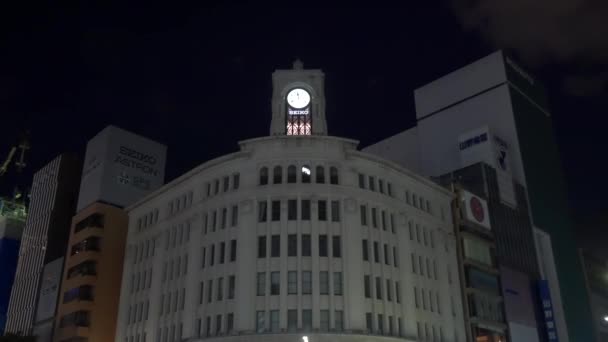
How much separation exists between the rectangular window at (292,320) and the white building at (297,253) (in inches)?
3.9

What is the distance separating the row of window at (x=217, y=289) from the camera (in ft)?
191

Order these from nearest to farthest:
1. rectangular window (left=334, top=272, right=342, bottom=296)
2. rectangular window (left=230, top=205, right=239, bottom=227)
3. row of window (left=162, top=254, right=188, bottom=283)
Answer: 1. rectangular window (left=334, top=272, right=342, bottom=296)
2. rectangular window (left=230, top=205, right=239, bottom=227)
3. row of window (left=162, top=254, right=188, bottom=283)

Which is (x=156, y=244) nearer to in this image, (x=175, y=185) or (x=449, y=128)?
(x=175, y=185)

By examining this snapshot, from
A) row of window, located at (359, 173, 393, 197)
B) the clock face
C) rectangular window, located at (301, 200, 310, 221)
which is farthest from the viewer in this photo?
the clock face

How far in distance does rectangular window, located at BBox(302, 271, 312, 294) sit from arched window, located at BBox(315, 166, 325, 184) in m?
10.3

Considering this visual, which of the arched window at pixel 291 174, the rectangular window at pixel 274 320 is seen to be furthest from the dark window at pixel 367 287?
the arched window at pixel 291 174

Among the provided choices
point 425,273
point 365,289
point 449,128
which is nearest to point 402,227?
point 425,273

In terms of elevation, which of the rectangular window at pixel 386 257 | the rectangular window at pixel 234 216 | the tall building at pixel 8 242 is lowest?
the rectangular window at pixel 386 257

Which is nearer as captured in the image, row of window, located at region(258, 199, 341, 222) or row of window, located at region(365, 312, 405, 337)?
row of window, located at region(365, 312, 405, 337)

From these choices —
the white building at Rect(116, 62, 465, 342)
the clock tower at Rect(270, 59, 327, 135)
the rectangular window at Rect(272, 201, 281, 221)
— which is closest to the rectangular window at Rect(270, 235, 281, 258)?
the white building at Rect(116, 62, 465, 342)

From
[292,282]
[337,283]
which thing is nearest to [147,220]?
[292,282]

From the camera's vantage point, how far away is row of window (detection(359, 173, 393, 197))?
64.5 metres

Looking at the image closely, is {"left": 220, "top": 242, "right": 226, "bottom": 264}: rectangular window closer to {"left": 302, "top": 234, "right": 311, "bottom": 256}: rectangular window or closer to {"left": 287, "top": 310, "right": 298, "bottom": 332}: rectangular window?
{"left": 302, "top": 234, "right": 311, "bottom": 256}: rectangular window

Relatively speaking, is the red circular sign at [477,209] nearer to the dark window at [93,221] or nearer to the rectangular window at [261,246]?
the rectangular window at [261,246]
